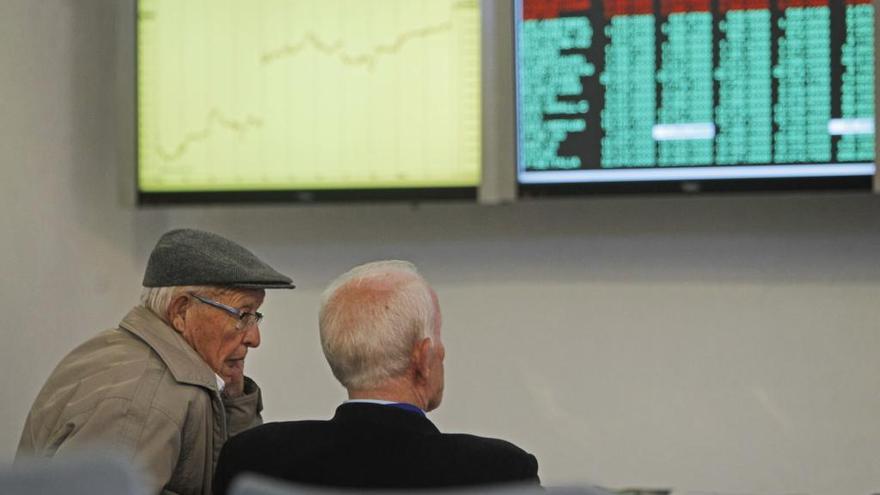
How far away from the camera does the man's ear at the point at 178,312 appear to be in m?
2.31

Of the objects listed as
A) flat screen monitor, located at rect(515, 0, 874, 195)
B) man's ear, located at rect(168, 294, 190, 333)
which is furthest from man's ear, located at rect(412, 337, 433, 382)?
flat screen monitor, located at rect(515, 0, 874, 195)

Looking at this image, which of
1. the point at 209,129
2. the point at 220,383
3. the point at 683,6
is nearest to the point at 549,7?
the point at 683,6

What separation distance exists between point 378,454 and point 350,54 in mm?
1585

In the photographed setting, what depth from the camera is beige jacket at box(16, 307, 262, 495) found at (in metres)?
2.09

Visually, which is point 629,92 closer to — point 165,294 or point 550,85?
point 550,85

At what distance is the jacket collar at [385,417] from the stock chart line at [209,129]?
148 centimetres

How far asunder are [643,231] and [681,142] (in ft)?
0.99

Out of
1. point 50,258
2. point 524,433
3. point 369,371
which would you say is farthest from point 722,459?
point 50,258

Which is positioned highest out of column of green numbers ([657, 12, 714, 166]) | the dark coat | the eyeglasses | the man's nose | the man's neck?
column of green numbers ([657, 12, 714, 166])

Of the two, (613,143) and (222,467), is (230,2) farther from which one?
(222,467)

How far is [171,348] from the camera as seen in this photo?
2.25 meters

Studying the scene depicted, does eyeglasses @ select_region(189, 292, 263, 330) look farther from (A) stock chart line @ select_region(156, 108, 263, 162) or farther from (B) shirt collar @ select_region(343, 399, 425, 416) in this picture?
(A) stock chart line @ select_region(156, 108, 263, 162)

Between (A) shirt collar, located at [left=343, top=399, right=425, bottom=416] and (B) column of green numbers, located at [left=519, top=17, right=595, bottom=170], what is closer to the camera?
(A) shirt collar, located at [left=343, top=399, right=425, bottom=416]

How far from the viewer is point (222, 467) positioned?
1.91m
